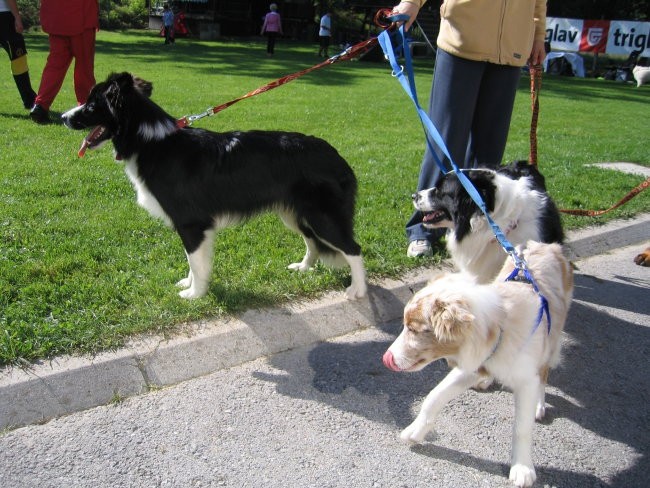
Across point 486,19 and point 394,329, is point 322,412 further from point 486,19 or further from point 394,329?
point 486,19

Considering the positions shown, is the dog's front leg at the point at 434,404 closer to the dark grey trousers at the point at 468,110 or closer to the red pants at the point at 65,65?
the dark grey trousers at the point at 468,110

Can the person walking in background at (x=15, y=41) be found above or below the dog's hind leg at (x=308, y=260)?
above

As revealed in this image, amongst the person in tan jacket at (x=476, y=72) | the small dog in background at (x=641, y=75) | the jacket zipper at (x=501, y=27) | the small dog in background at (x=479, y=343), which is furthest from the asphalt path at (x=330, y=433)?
the small dog in background at (x=641, y=75)

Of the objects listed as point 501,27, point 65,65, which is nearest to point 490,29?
point 501,27

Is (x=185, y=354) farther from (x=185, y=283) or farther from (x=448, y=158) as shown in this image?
(x=448, y=158)

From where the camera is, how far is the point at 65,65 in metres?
8.62

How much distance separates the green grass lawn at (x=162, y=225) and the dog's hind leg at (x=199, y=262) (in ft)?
Answer: 0.35

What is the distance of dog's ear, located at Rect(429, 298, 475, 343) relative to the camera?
228 centimetres

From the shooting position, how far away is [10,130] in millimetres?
7715

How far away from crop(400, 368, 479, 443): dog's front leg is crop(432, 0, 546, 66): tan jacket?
2.66m

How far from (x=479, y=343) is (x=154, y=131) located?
2.44m

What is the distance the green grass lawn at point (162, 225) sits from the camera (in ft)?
11.4

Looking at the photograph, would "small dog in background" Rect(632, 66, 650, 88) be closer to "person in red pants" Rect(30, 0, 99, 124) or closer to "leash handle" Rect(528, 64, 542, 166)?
"leash handle" Rect(528, 64, 542, 166)

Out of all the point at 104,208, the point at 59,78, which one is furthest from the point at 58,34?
the point at 104,208
